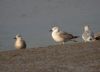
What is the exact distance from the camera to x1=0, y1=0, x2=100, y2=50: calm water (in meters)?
21.5

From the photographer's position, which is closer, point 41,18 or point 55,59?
point 55,59

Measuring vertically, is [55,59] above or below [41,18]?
below

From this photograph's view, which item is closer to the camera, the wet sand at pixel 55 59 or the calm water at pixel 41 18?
the wet sand at pixel 55 59

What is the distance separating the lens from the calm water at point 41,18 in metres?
21.5

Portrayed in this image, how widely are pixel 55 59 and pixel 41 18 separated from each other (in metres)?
9.74

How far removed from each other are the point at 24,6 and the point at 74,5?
2.48 m

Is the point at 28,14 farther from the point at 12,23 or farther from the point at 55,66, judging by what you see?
the point at 55,66

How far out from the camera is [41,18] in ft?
82.8

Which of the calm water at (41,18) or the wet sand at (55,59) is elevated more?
the calm water at (41,18)

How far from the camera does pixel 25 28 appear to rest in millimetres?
23297

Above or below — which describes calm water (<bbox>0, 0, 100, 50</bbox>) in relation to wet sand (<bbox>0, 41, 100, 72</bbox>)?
above

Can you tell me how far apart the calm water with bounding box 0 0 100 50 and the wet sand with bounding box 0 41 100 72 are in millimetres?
3037

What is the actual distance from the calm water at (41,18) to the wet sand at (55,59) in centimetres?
304

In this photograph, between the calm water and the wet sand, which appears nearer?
the wet sand
